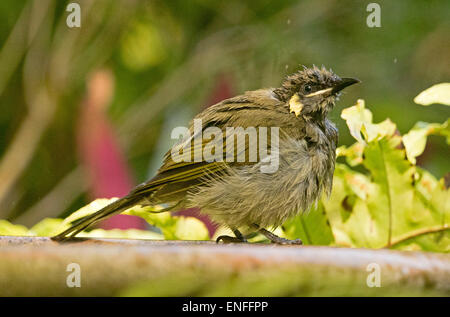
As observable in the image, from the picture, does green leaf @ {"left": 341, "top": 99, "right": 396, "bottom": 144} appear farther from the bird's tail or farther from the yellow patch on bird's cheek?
the bird's tail

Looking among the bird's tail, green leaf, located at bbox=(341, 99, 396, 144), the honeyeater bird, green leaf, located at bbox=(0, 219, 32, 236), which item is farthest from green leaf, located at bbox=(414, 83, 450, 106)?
green leaf, located at bbox=(0, 219, 32, 236)

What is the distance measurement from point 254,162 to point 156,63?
2.21m

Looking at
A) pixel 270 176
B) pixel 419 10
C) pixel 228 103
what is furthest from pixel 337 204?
pixel 419 10

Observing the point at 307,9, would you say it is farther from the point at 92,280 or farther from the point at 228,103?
the point at 92,280

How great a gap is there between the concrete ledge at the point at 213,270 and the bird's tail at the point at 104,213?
0.30 meters

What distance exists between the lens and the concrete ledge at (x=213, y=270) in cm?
101

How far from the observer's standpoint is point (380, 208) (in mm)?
1776

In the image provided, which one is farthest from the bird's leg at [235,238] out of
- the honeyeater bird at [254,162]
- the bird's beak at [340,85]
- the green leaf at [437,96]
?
the green leaf at [437,96]

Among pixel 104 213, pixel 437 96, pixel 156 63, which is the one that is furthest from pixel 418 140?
pixel 156 63

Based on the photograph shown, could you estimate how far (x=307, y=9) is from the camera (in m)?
3.70

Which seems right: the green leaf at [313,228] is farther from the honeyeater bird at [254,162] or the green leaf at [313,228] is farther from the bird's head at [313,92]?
the bird's head at [313,92]

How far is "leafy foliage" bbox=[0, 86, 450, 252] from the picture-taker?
1704 mm

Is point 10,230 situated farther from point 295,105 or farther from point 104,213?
point 295,105
